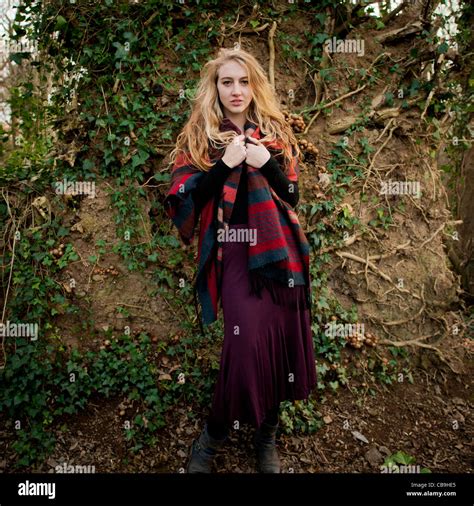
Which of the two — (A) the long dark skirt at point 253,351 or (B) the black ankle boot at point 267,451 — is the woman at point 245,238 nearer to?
(A) the long dark skirt at point 253,351

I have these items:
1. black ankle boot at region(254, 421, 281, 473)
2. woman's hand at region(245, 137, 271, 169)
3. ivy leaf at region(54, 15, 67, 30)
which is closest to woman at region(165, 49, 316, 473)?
woman's hand at region(245, 137, 271, 169)

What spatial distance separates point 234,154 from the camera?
78.4 inches

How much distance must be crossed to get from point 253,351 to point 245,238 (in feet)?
1.96

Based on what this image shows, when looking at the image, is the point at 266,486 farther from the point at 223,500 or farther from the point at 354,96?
the point at 354,96

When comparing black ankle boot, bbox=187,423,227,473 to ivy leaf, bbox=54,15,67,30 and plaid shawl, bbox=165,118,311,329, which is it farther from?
ivy leaf, bbox=54,15,67,30

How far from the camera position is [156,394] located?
9.15ft

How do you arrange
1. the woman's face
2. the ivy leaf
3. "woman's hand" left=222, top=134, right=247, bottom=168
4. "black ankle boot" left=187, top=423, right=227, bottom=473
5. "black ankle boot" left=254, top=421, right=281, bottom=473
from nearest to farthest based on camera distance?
"woman's hand" left=222, top=134, right=247, bottom=168, the woman's face, "black ankle boot" left=187, top=423, right=227, bottom=473, "black ankle boot" left=254, top=421, right=281, bottom=473, the ivy leaf

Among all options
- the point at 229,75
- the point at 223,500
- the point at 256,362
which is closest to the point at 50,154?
the point at 229,75

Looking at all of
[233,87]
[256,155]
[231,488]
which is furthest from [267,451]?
[233,87]

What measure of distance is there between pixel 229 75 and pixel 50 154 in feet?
5.92

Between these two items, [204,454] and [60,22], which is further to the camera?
[60,22]

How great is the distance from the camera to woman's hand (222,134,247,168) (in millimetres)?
1992

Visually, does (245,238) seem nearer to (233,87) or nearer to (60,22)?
(233,87)

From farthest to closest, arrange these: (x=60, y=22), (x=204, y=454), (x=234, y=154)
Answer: (x=60, y=22)
(x=204, y=454)
(x=234, y=154)
